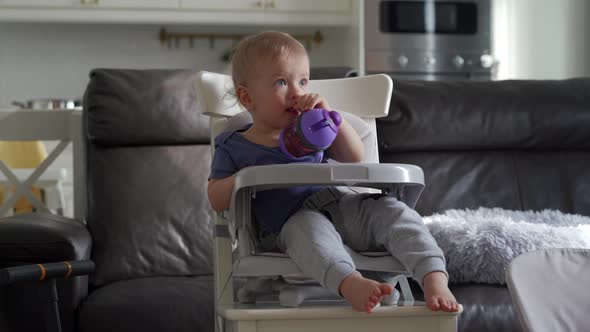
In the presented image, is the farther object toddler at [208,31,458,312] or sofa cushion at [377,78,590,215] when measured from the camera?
sofa cushion at [377,78,590,215]

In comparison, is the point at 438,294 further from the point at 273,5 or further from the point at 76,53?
the point at 76,53

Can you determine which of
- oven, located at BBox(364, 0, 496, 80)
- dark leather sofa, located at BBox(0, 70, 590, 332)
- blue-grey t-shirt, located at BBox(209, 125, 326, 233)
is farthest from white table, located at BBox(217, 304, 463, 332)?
oven, located at BBox(364, 0, 496, 80)

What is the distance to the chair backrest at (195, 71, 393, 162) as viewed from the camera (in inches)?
76.2

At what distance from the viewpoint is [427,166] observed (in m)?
2.64

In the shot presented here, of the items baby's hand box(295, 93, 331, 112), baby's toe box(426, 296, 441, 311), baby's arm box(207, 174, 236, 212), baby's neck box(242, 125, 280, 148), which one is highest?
baby's hand box(295, 93, 331, 112)

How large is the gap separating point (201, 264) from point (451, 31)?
8.34 feet

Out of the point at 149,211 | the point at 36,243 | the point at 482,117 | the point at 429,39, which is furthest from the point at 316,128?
the point at 429,39

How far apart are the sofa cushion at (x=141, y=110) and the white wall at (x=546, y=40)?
245 centimetres

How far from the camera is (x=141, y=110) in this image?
8.49 ft

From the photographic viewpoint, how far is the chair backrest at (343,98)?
1937 millimetres

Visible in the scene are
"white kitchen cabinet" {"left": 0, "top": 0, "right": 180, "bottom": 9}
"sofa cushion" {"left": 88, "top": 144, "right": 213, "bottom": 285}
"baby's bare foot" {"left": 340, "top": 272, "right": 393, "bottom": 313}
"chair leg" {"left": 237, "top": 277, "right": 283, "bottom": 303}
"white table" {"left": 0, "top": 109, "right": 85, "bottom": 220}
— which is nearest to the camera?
"baby's bare foot" {"left": 340, "top": 272, "right": 393, "bottom": 313}

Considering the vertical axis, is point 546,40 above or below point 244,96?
above

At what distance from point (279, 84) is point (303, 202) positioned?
22 cm

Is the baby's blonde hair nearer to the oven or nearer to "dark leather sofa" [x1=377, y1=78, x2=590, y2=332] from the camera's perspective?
"dark leather sofa" [x1=377, y1=78, x2=590, y2=332]
